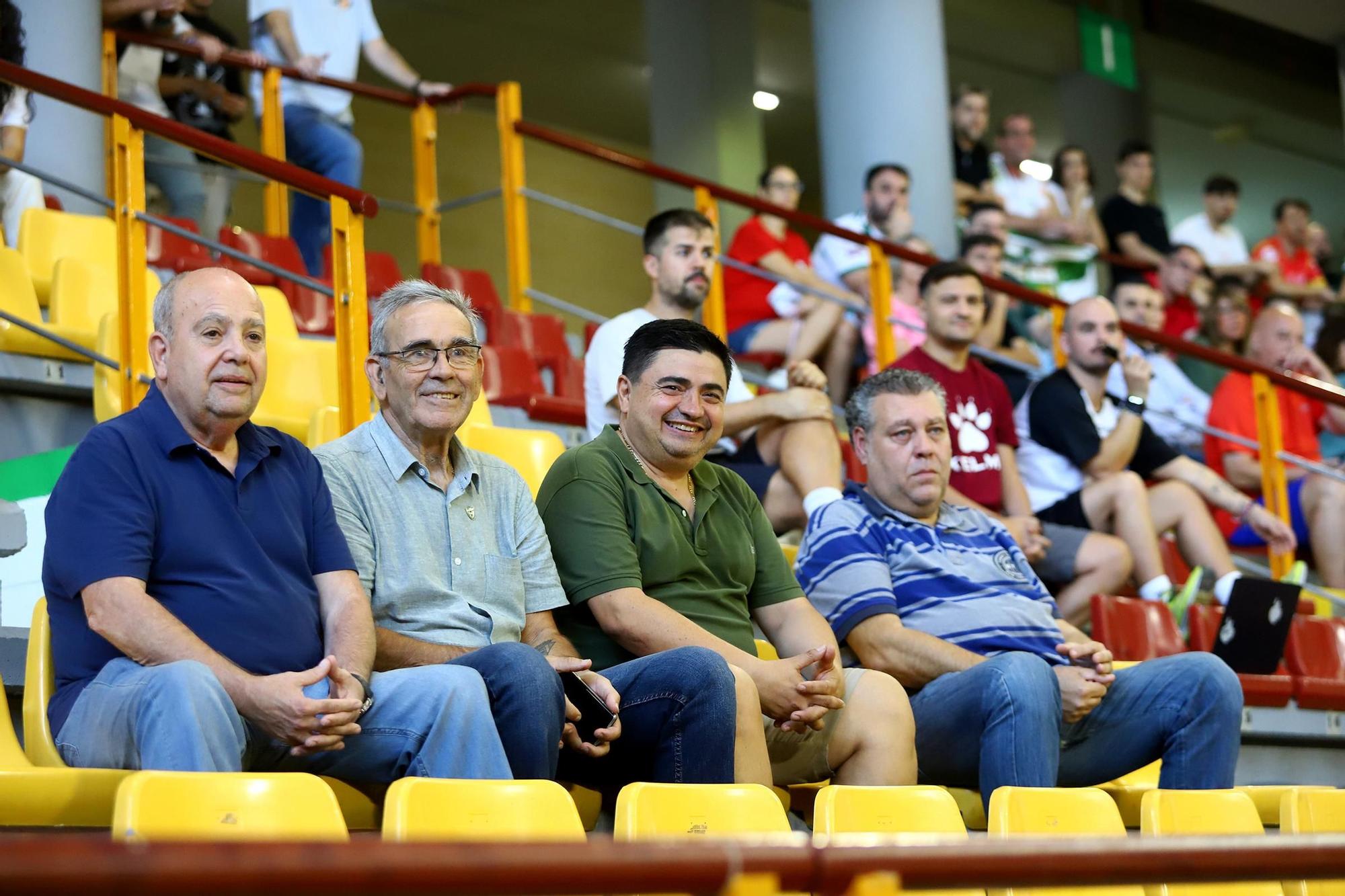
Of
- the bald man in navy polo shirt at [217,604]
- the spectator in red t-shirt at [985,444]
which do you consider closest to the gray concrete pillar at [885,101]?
the spectator in red t-shirt at [985,444]

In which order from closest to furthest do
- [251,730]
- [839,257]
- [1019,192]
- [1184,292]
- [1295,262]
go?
[251,730], [839,257], [1019,192], [1184,292], [1295,262]

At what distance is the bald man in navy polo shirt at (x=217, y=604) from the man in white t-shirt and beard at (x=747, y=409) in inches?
51.4

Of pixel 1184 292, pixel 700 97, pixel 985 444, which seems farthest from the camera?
pixel 700 97

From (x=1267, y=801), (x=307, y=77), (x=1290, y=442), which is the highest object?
(x=307, y=77)

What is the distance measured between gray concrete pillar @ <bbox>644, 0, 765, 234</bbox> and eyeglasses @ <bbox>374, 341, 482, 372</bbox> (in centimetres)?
551

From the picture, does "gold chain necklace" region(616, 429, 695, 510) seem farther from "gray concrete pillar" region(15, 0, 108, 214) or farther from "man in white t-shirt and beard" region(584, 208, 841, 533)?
"gray concrete pillar" region(15, 0, 108, 214)

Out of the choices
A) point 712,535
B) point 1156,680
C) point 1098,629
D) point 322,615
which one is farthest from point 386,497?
point 1098,629

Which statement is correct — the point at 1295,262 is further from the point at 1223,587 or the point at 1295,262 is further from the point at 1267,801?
the point at 1267,801

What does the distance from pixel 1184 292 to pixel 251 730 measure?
5447mm

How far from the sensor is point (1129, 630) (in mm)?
3473

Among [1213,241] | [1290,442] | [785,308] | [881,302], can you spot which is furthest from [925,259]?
[1213,241]

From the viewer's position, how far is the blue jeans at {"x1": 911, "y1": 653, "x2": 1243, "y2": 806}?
93.2 inches

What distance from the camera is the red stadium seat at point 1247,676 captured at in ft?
11.1

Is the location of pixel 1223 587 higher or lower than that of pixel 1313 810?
higher
